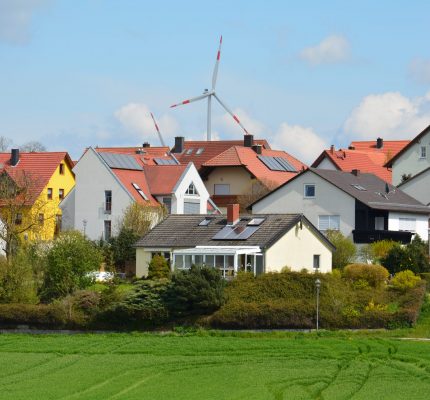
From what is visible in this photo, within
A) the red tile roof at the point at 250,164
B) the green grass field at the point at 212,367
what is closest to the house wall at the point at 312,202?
the red tile roof at the point at 250,164

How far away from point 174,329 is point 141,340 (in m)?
3.03

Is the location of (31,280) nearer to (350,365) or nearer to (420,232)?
(350,365)

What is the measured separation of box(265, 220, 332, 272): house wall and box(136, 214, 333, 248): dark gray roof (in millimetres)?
396

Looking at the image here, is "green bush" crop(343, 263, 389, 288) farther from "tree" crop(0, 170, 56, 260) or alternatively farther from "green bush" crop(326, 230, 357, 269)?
"tree" crop(0, 170, 56, 260)

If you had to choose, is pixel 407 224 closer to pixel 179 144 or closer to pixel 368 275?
pixel 368 275

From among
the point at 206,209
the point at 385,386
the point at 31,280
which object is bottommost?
the point at 385,386

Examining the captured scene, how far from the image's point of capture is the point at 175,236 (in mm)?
64688

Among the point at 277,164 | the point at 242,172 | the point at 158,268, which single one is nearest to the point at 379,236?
the point at 158,268

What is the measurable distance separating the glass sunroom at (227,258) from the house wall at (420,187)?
80.9ft

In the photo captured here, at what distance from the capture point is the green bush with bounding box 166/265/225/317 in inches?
2073

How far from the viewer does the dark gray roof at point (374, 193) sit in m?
74.9

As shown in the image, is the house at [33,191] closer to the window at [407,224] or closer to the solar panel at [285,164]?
the solar panel at [285,164]

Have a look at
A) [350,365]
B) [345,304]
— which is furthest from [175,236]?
[350,365]

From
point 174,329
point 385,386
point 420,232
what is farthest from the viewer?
point 420,232
